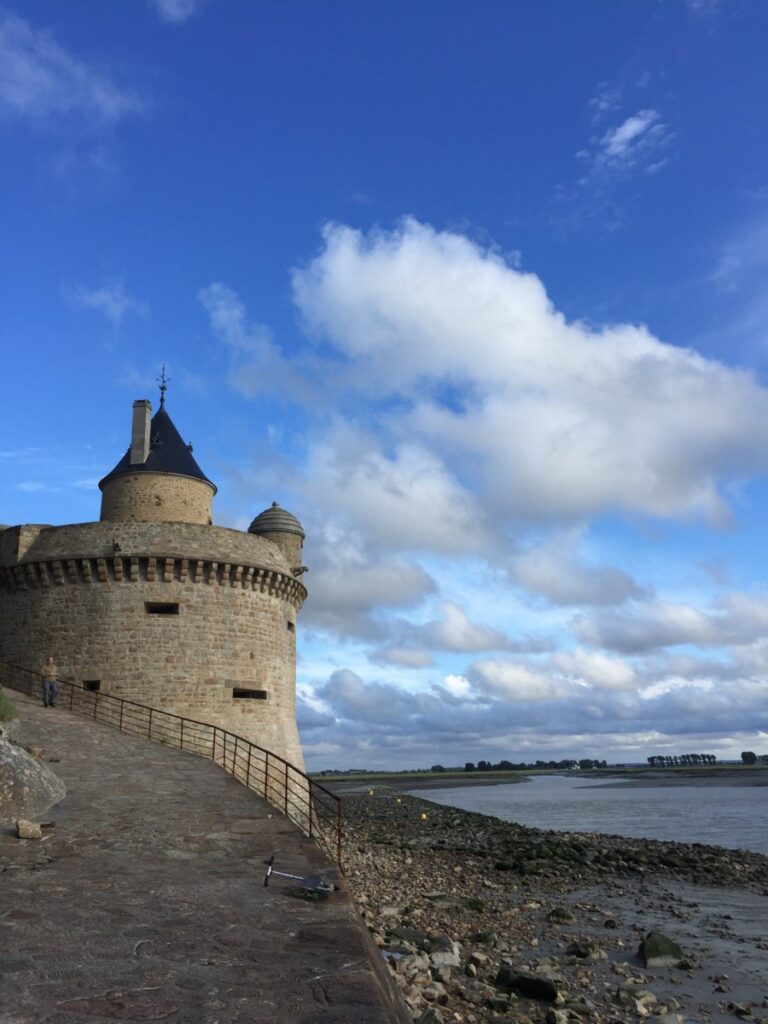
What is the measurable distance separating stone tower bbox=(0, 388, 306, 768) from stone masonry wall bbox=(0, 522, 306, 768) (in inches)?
1.1

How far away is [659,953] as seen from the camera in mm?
11844

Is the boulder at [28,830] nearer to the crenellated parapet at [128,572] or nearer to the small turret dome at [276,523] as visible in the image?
the crenellated parapet at [128,572]

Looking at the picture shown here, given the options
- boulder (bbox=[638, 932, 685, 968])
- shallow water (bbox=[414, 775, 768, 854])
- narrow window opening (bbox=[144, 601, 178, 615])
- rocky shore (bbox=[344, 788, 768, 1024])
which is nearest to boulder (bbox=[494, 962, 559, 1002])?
rocky shore (bbox=[344, 788, 768, 1024])

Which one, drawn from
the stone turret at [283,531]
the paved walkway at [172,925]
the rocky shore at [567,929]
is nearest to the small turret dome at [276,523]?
the stone turret at [283,531]

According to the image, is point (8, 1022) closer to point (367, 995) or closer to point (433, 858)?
point (367, 995)

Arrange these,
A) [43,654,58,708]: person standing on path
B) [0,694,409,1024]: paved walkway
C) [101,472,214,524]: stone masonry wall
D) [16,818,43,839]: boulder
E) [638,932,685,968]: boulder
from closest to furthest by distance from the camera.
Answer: [0,694,409,1024]: paved walkway
[16,818,43,839]: boulder
[638,932,685,968]: boulder
[43,654,58,708]: person standing on path
[101,472,214,524]: stone masonry wall

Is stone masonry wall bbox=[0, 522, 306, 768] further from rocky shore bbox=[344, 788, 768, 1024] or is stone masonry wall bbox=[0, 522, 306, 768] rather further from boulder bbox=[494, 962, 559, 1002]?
boulder bbox=[494, 962, 559, 1002]

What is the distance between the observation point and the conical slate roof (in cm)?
2422

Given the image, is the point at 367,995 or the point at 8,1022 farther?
the point at 367,995

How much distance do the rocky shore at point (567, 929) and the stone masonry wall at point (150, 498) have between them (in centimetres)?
1140

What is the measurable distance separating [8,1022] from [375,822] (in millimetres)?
35528

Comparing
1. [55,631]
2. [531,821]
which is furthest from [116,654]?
[531,821]

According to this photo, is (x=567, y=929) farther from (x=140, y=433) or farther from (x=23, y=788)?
(x=140, y=433)

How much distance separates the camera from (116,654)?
2058 centimetres
